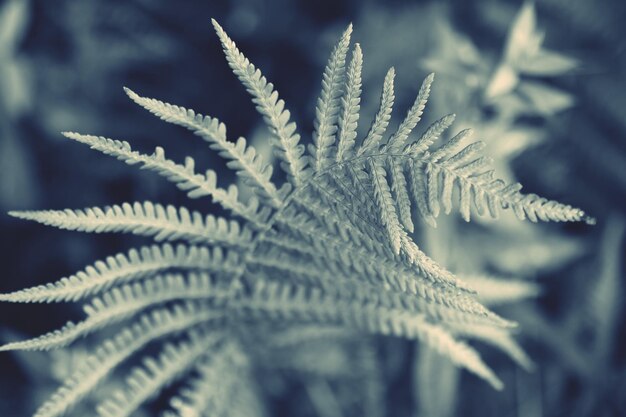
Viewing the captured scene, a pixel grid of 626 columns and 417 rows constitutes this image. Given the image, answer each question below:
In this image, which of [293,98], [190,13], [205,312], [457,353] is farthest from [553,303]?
[190,13]

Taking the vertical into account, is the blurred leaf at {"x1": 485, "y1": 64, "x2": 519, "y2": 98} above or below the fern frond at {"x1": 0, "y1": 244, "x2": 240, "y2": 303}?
above

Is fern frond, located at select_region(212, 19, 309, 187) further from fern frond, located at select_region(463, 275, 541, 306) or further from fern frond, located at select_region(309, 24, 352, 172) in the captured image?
fern frond, located at select_region(463, 275, 541, 306)

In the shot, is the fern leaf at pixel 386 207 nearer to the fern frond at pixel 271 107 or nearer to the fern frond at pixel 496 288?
the fern frond at pixel 271 107

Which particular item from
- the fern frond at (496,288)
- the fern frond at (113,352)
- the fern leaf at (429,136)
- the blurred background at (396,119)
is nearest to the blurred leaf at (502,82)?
the blurred background at (396,119)

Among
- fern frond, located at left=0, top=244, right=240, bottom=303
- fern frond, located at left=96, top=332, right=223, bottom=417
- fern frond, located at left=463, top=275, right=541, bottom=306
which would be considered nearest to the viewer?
fern frond, located at left=0, top=244, right=240, bottom=303

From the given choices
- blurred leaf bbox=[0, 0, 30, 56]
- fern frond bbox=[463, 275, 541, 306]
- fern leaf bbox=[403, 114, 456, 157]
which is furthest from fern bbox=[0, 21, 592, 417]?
blurred leaf bbox=[0, 0, 30, 56]

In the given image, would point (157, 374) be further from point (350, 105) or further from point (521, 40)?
point (521, 40)
